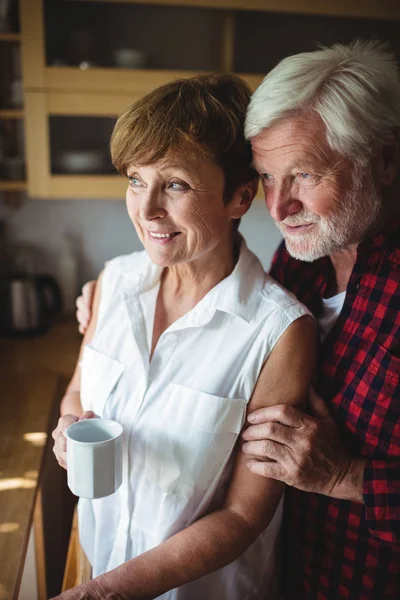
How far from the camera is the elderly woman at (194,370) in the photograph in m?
0.97

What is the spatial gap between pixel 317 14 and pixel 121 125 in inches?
63.2

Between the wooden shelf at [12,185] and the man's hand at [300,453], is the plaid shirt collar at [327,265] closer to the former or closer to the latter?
the man's hand at [300,453]

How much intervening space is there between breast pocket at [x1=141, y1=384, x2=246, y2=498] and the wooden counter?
38 centimetres

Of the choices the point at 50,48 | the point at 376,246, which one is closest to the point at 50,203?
the point at 50,48

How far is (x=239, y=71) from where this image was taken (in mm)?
2299

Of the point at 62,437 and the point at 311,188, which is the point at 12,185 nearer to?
the point at 62,437

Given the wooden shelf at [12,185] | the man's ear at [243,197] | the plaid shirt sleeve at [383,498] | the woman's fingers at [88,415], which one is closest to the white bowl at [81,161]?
the wooden shelf at [12,185]

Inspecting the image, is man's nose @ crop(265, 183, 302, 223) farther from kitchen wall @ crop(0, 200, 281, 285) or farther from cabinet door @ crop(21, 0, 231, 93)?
kitchen wall @ crop(0, 200, 281, 285)

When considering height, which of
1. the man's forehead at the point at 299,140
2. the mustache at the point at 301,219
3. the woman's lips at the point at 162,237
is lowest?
the woman's lips at the point at 162,237

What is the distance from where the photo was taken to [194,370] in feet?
3.47

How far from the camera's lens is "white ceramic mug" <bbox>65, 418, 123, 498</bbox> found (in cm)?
91

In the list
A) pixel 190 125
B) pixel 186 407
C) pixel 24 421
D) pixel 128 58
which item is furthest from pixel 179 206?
pixel 128 58

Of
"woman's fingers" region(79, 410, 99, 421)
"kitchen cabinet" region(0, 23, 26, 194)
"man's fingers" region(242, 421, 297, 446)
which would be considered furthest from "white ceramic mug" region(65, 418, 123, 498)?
"kitchen cabinet" region(0, 23, 26, 194)

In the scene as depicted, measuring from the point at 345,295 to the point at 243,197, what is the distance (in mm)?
281
